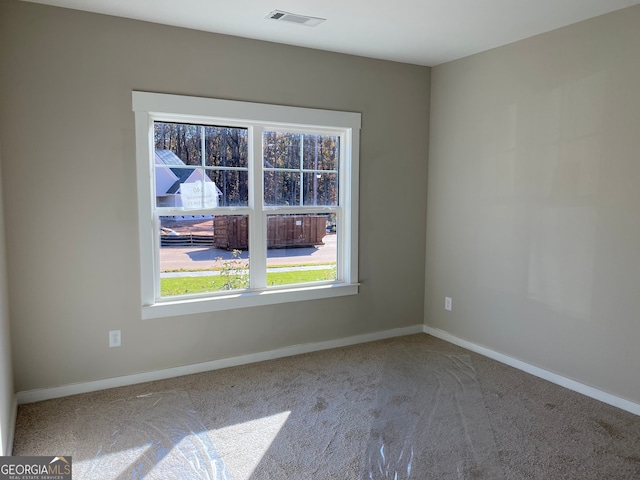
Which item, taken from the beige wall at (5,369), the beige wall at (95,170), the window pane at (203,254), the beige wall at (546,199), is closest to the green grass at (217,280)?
the window pane at (203,254)

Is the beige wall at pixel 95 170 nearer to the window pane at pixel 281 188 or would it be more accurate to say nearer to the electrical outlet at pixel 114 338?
the electrical outlet at pixel 114 338

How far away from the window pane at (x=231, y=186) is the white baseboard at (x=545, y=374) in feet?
7.33

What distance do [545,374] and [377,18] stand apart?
282 cm

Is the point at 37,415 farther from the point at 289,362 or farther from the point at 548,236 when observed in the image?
the point at 548,236

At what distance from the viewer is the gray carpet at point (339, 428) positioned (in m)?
2.38

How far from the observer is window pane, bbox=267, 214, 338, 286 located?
3.90 m

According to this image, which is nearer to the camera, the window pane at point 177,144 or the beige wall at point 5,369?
the beige wall at point 5,369

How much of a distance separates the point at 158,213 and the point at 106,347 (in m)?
1.00

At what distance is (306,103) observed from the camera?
12.5 ft

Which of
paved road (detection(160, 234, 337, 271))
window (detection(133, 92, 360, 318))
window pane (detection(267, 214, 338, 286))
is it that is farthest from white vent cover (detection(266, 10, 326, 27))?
paved road (detection(160, 234, 337, 271))

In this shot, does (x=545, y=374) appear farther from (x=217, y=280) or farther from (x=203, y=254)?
(x=203, y=254)

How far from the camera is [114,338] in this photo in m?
3.26

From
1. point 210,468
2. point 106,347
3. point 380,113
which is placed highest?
point 380,113

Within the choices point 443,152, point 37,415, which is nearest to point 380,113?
point 443,152
